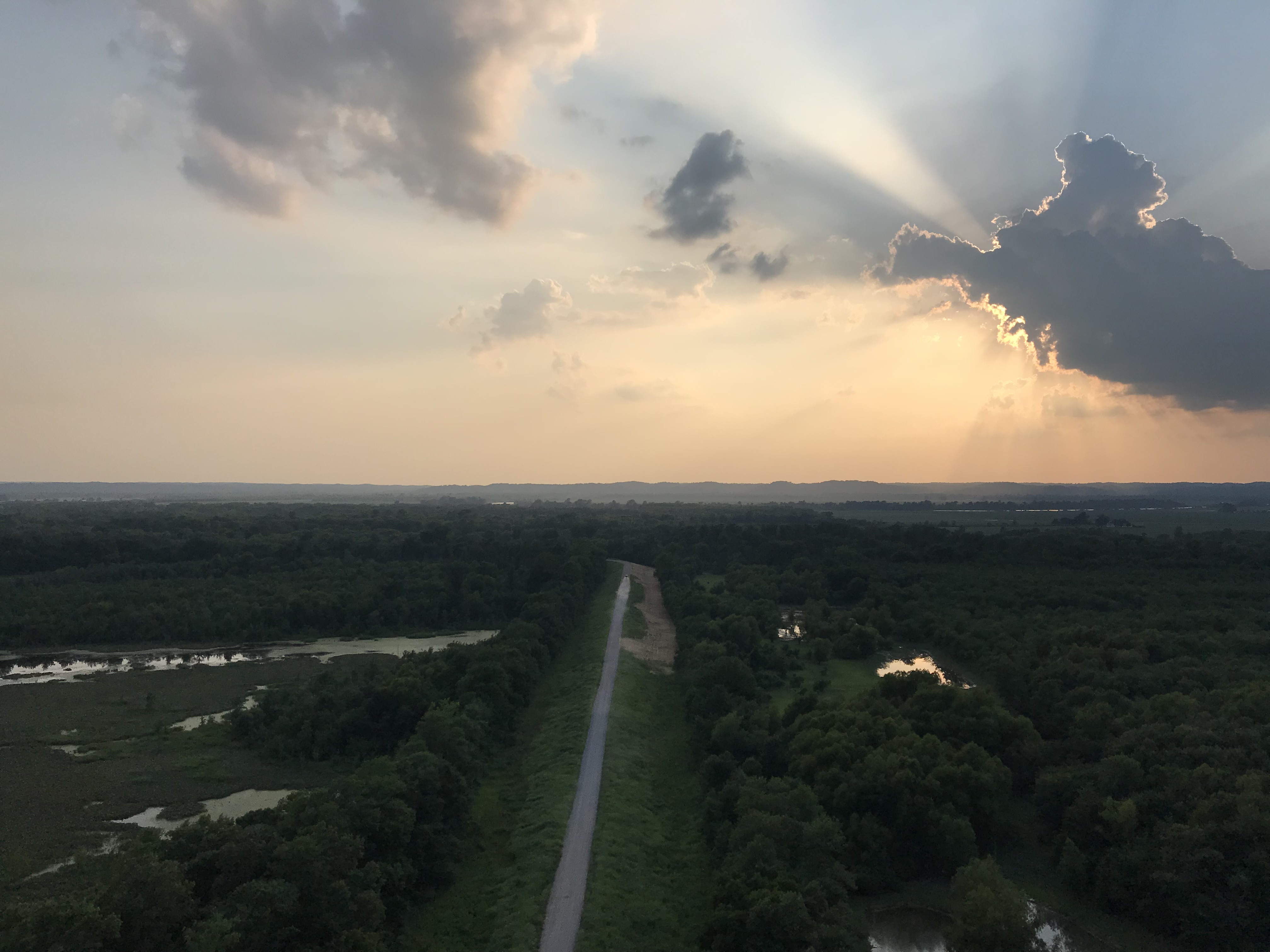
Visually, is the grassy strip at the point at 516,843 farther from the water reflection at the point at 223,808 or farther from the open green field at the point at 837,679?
the open green field at the point at 837,679

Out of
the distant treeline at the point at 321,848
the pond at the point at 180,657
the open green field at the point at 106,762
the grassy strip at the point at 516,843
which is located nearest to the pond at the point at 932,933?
the grassy strip at the point at 516,843

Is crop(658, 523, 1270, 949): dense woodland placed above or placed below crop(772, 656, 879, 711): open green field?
above

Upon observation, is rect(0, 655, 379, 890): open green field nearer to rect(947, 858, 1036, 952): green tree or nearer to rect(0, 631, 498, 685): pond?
rect(0, 631, 498, 685): pond

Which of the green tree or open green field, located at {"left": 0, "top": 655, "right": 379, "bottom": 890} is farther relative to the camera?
open green field, located at {"left": 0, "top": 655, "right": 379, "bottom": 890}

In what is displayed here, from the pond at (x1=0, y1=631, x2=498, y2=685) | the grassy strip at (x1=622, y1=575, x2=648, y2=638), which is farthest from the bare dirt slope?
the pond at (x1=0, y1=631, x2=498, y2=685)

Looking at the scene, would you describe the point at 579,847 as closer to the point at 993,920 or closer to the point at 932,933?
the point at 932,933

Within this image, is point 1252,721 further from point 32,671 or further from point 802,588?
point 32,671

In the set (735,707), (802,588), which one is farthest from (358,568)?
(735,707)
